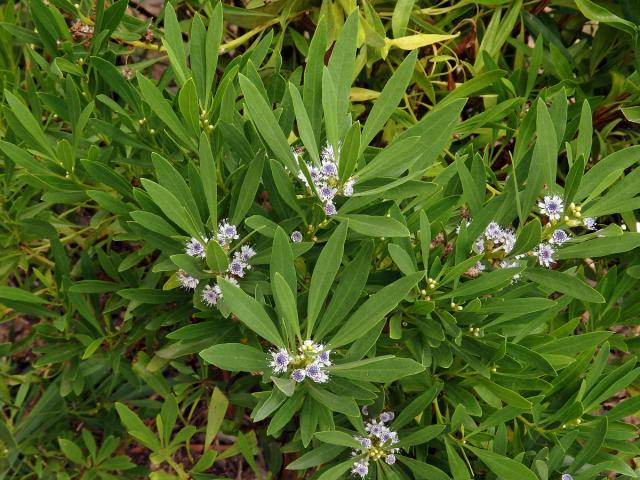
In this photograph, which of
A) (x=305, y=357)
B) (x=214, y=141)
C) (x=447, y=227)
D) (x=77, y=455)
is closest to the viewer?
(x=305, y=357)

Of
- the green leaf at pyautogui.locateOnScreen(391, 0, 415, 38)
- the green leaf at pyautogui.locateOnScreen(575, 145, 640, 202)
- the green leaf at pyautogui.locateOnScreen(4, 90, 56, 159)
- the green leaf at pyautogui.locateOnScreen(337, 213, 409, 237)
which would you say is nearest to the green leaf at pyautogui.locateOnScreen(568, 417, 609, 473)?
the green leaf at pyautogui.locateOnScreen(575, 145, 640, 202)

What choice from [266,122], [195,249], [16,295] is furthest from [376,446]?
[16,295]

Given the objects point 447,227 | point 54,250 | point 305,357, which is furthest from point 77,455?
point 447,227

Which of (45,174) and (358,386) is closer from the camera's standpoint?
(358,386)

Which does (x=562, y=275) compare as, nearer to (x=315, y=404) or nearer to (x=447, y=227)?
(x=447, y=227)

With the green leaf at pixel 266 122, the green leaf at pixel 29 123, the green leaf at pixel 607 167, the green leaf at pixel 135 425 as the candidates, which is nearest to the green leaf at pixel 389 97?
the green leaf at pixel 266 122

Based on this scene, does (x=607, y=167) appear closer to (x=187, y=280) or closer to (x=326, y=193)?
(x=326, y=193)
